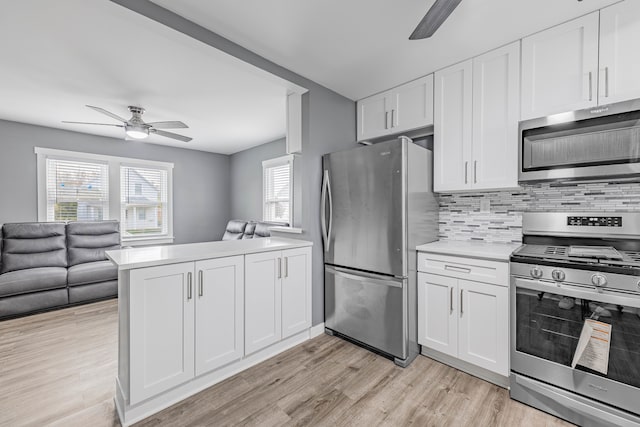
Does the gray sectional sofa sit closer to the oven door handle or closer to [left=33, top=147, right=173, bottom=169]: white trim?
[left=33, top=147, right=173, bottom=169]: white trim

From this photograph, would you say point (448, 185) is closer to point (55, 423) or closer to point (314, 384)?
point (314, 384)

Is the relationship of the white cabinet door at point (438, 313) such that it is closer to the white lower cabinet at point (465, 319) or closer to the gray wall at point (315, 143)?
the white lower cabinet at point (465, 319)

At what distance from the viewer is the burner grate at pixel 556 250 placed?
176cm

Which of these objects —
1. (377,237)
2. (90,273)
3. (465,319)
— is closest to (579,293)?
(465,319)

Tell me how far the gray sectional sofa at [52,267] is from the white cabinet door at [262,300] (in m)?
2.86

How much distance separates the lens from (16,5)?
175 cm

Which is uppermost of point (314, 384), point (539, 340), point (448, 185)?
point (448, 185)

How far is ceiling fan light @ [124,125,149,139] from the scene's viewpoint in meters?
3.36

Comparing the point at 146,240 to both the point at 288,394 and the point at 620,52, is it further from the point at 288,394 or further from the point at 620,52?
the point at 620,52

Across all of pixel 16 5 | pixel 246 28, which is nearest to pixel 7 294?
pixel 16 5

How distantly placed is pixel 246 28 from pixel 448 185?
203 cm

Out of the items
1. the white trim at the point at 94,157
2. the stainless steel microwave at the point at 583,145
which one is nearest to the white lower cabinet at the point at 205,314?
the stainless steel microwave at the point at 583,145

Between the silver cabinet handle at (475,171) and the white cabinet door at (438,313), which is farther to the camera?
the silver cabinet handle at (475,171)

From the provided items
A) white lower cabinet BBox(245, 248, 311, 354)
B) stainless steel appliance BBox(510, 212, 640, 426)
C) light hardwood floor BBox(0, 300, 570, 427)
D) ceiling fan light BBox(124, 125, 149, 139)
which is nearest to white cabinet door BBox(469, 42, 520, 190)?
stainless steel appliance BBox(510, 212, 640, 426)
